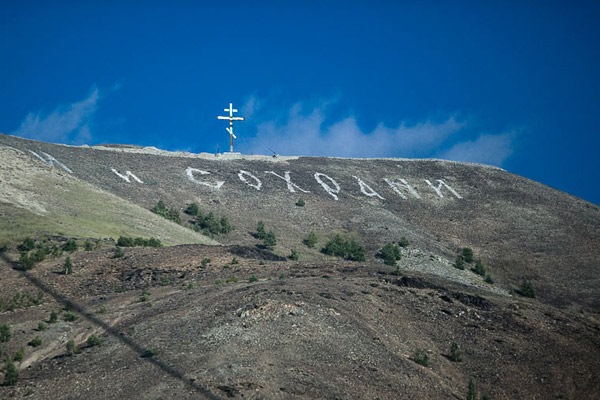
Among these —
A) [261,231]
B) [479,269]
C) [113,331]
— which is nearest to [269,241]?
[261,231]

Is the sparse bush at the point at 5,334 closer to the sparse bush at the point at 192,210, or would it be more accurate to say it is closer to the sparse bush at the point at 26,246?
the sparse bush at the point at 26,246

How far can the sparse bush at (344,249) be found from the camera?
6165cm

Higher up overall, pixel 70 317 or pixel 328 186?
pixel 328 186

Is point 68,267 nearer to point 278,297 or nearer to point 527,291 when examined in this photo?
point 278,297

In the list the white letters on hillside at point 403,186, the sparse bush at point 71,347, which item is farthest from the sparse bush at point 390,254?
the sparse bush at point 71,347

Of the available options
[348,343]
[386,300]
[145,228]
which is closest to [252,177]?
[145,228]

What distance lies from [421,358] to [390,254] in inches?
1160

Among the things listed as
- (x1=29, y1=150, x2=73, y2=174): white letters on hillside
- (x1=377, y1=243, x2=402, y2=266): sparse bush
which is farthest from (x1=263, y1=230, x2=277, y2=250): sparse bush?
(x1=29, y1=150, x2=73, y2=174): white letters on hillside

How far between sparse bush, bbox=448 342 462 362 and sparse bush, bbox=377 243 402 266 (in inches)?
982

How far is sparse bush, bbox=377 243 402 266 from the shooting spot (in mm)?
59681

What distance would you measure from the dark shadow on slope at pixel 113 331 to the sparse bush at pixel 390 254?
27.2m

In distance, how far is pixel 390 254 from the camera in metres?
60.8

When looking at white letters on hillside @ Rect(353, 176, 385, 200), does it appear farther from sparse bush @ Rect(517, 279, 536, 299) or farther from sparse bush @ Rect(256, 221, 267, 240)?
sparse bush @ Rect(517, 279, 536, 299)

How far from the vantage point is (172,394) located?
2547 cm
